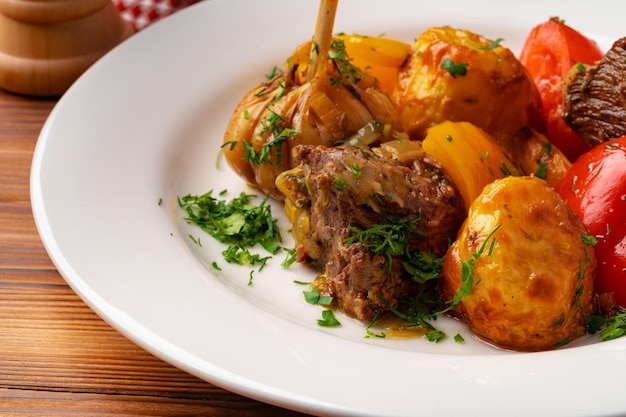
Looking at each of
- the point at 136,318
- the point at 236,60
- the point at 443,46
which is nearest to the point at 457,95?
the point at 443,46

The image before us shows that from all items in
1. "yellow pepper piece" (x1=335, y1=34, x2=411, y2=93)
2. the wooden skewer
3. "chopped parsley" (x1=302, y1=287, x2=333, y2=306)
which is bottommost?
"chopped parsley" (x1=302, y1=287, x2=333, y2=306)

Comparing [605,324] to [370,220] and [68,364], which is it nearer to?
[370,220]

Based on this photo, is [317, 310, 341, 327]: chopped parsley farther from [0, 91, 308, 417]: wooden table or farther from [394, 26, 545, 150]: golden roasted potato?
[394, 26, 545, 150]: golden roasted potato

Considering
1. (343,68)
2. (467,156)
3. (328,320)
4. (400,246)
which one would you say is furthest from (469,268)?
(343,68)

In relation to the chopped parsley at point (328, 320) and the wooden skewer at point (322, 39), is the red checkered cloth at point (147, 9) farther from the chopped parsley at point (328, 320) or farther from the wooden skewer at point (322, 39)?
the chopped parsley at point (328, 320)

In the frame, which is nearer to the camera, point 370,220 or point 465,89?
point 370,220

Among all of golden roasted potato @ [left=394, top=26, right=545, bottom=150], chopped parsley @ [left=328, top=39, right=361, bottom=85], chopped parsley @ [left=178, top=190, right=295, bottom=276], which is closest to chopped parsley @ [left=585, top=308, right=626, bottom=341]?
golden roasted potato @ [left=394, top=26, right=545, bottom=150]
